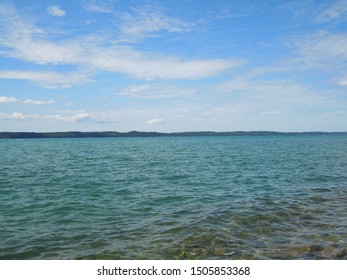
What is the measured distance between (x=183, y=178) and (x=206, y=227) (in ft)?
60.5

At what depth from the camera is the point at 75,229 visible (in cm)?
1641

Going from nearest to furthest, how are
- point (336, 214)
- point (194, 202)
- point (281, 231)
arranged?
point (281, 231), point (336, 214), point (194, 202)

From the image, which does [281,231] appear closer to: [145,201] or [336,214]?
[336,214]

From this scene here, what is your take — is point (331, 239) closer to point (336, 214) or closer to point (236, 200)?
point (336, 214)

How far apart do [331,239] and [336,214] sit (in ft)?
17.0

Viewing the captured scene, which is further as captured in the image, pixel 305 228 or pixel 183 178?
pixel 183 178

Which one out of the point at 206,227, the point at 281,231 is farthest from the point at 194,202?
the point at 281,231

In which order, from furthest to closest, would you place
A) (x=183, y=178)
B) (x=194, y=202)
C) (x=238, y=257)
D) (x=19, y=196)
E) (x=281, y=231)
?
(x=183, y=178) < (x=19, y=196) < (x=194, y=202) < (x=281, y=231) < (x=238, y=257)
